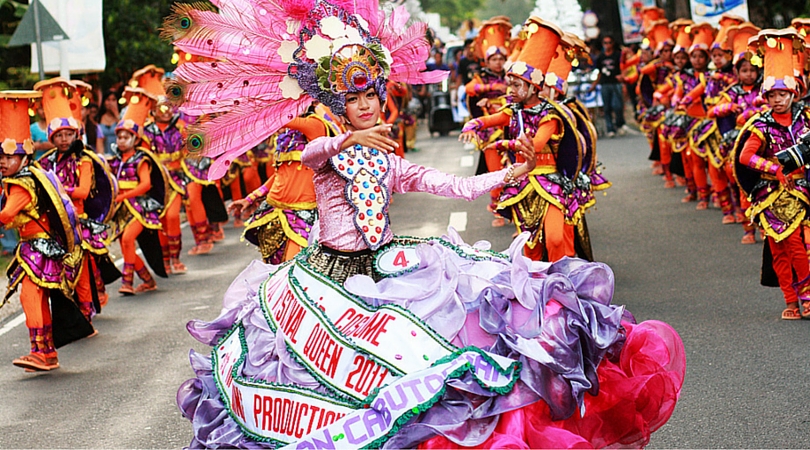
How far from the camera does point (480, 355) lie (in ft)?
15.8

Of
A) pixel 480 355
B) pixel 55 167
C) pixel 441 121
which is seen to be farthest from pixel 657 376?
pixel 441 121

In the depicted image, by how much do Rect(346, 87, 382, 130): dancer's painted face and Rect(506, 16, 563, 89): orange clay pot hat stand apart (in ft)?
12.9

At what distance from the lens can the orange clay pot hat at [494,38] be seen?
15.7m

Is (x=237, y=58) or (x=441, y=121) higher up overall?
(x=237, y=58)

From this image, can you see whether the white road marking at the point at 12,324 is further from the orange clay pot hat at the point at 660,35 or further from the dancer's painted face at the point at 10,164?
the orange clay pot hat at the point at 660,35

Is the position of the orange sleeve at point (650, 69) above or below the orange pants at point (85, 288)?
above

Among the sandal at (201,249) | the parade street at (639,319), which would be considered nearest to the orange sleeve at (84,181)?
the parade street at (639,319)

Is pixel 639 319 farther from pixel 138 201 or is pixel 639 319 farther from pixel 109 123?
pixel 109 123

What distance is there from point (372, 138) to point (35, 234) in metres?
Answer: 4.85

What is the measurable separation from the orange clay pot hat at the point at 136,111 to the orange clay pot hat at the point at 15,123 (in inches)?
137

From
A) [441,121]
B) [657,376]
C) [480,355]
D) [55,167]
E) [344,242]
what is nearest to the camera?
[480,355]

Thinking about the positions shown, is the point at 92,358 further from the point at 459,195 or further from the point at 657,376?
the point at 657,376

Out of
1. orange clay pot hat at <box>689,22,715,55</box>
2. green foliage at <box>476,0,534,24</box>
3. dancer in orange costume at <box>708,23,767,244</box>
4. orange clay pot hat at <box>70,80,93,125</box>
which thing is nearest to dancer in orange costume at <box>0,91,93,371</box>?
orange clay pot hat at <box>70,80,93,125</box>

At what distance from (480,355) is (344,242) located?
1013 millimetres
